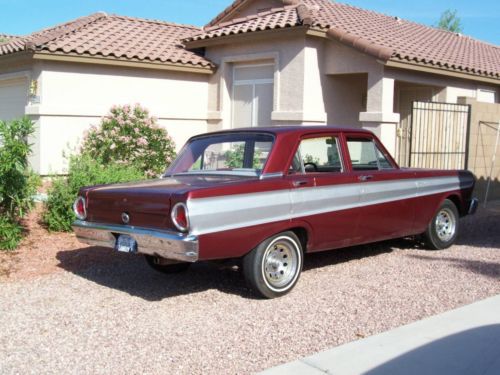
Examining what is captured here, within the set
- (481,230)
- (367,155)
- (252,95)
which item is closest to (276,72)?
(252,95)

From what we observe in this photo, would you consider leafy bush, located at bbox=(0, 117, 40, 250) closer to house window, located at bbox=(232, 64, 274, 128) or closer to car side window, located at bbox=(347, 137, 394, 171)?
car side window, located at bbox=(347, 137, 394, 171)

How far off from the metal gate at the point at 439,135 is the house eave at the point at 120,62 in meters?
5.43

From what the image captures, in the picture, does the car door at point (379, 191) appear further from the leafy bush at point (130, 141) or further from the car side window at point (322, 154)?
the leafy bush at point (130, 141)

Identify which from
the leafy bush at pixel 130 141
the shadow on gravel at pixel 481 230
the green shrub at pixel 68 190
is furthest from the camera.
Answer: the leafy bush at pixel 130 141

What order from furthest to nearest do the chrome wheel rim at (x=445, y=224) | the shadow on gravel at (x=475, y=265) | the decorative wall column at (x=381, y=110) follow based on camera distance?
1. the decorative wall column at (x=381, y=110)
2. the chrome wheel rim at (x=445, y=224)
3. the shadow on gravel at (x=475, y=265)

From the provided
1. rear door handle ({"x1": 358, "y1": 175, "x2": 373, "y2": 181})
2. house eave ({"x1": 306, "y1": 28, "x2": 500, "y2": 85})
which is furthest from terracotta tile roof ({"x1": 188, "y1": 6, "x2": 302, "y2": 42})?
rear door handle ({"x1": 358, "y1": 175, "x2": 373, "y2": 181})

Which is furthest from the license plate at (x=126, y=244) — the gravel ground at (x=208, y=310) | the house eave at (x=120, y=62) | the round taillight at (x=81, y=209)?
the house eave at (x=120, y=62)

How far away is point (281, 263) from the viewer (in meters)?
6.46

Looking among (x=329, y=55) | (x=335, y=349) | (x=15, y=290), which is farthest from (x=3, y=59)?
(x=335, y=349)

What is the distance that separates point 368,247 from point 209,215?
151 inches

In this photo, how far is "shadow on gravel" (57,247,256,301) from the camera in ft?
22.2

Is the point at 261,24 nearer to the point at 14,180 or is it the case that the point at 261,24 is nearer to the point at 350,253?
the point at 350,253

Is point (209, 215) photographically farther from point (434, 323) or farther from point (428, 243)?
point (428, 243)

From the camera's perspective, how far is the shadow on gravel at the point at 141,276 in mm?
6766
